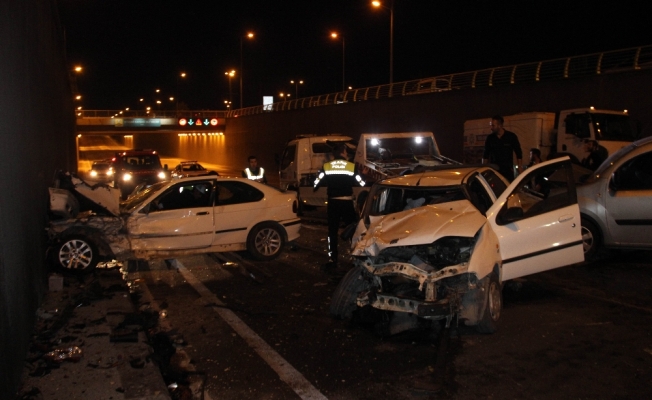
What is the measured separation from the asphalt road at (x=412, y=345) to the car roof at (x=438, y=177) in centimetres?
159

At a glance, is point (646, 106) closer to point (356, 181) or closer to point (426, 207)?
point (356, 181)

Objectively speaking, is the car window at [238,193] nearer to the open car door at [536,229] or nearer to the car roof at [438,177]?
the car roof at [438,177]

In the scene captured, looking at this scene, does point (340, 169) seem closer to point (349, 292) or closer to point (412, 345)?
point (349, 292)

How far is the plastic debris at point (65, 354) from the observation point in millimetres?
5531

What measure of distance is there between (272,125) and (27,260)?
43.2 metres

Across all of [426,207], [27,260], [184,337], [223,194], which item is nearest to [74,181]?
[223,194]

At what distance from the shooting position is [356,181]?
371 inches

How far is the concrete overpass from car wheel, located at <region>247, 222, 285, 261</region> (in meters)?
13.1

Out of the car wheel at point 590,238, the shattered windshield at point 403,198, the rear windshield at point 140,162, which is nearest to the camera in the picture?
the shattered windshield at point 403,198

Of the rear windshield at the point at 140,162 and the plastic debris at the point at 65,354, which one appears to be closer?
the plastic debris at the point at 65,354

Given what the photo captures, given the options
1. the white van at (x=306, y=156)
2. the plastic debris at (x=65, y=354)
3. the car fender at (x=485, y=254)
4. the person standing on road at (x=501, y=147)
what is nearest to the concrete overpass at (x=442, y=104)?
the white van at (x=306, y=156)

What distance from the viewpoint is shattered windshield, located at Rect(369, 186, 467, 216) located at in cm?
718

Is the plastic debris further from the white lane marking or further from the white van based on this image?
the white van

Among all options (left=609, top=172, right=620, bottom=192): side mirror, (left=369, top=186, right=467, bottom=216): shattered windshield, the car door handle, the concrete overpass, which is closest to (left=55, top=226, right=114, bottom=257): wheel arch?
(left=369, top=186, right=467, bottom=216): shattered windshield
